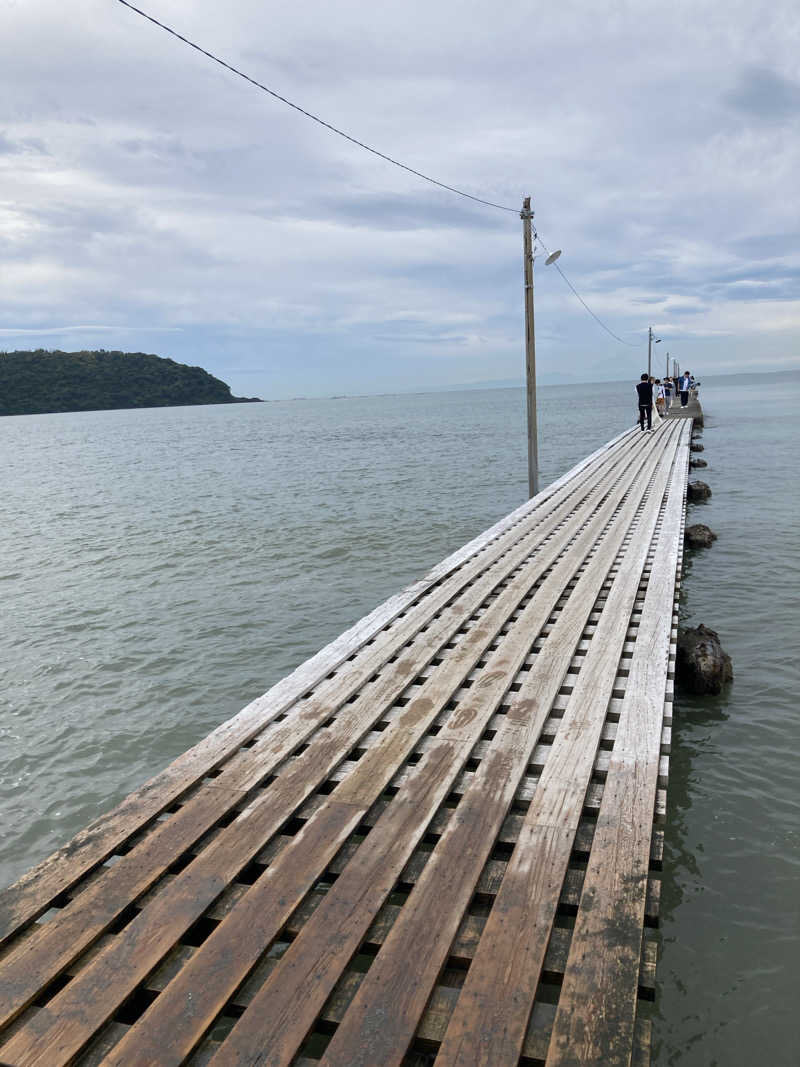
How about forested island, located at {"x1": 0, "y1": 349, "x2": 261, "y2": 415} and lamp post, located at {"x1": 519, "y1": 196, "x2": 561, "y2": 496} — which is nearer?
lamp post, located at {"x1": 519, "y1": 196, "x2": 561, "y2": 496}

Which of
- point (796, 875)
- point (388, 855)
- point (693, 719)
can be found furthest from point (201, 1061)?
point (693, 719)

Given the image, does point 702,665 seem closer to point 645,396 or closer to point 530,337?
point 530,337

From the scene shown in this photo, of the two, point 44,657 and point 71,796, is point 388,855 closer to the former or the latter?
point 71,796

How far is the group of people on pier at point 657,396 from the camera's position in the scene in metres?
23.5

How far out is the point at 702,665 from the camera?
6.30 m

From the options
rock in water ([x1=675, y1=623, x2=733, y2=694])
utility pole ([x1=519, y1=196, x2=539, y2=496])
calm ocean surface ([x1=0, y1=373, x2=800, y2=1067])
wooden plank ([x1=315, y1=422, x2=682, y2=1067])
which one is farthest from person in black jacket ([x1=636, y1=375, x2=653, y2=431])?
wooden plank ([x1=315, y1=422, x2=682, y2=1067])

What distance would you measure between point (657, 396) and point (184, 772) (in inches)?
1666

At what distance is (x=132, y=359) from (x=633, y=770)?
7264 inches

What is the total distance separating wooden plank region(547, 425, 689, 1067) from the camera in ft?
7.37

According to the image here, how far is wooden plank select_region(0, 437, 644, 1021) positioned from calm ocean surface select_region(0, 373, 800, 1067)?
78.0 inches

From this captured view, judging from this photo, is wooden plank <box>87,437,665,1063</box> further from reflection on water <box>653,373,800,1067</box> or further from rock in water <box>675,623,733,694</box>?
rock in water <box>675,623,733,694</box>

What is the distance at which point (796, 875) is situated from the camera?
3924mm

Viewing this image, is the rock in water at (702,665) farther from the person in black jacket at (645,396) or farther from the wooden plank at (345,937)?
the person in black jacket at (645,396)

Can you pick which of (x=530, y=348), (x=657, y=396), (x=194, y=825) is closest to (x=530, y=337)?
(x=530, y=348)
